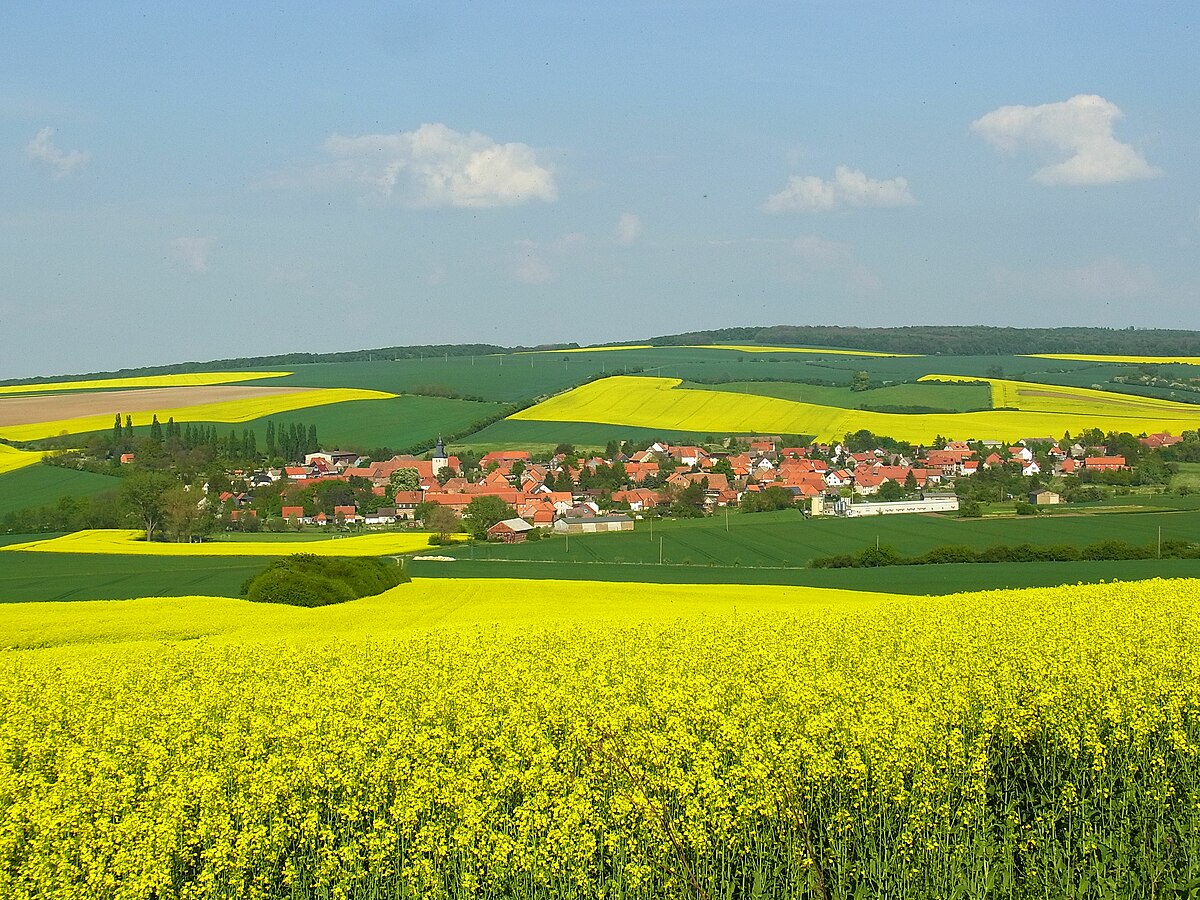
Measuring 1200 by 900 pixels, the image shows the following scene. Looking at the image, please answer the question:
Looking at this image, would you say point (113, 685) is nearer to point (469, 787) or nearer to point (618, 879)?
point (469, 787)

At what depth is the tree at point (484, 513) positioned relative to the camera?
6931 cm

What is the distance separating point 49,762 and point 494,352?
18594 cm

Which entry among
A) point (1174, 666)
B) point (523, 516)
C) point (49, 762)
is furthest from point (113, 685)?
point (523, 516)

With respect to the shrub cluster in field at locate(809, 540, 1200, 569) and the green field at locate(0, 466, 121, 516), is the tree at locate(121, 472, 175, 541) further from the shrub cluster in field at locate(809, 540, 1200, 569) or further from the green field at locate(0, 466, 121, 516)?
the shrub cluster in field at locate(809, 540, 1200, 569)

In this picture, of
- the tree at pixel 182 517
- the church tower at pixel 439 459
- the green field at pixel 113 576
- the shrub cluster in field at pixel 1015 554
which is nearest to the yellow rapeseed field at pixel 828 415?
the church tower at pixel 439 459

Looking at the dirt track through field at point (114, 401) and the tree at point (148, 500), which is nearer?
the tree at point (148, 500)

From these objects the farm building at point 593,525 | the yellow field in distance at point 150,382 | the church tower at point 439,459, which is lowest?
the farm building at point 593,525

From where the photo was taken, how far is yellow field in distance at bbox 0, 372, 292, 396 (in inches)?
5896

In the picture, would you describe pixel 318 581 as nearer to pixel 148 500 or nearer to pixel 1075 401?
pixel 148 500

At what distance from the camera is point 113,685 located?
687 inches

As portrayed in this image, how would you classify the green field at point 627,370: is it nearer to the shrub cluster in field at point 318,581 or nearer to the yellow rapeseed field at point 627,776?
the shrub cluster in field at point 318,581

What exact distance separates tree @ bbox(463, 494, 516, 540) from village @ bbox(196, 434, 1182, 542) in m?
0.26

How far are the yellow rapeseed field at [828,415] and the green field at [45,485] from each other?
48.4 metres

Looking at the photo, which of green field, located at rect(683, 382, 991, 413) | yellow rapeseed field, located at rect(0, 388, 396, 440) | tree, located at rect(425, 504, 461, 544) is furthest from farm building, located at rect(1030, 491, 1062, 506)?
yellow rapeseed field, located at rect(0, 388, 396, 440)
